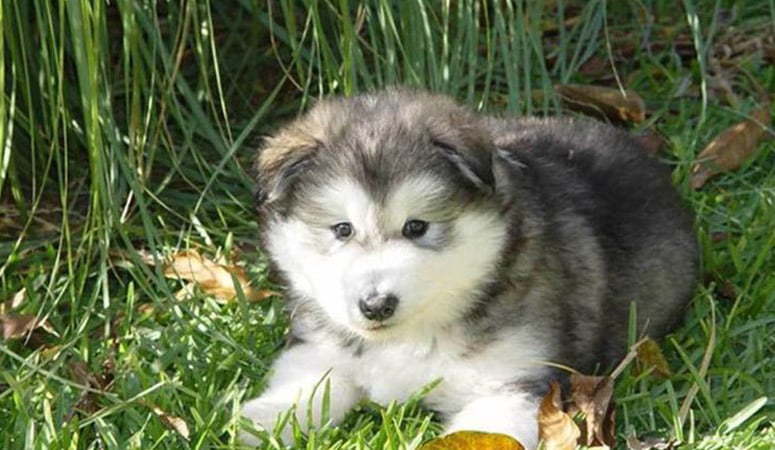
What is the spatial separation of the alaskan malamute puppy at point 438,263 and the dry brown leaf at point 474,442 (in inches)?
4.8

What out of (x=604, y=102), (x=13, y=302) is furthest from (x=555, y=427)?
(x=604, y=102)

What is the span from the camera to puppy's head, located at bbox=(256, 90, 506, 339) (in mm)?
3753

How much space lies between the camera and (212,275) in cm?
488

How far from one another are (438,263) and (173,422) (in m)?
0.77

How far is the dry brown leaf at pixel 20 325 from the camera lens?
4551 millimetres

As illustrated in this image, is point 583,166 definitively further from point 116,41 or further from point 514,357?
point 116,41

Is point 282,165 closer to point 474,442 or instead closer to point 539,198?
point 539,198

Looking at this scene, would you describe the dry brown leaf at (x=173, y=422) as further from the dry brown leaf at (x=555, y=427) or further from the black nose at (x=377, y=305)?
the dry brown leaf at (x=555, y=427)

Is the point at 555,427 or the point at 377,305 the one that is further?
the point at 555,427

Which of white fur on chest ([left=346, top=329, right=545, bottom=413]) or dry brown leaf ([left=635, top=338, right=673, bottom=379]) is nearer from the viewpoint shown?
white fur on chest ([left=346, top=329, right=545, bottom=413])

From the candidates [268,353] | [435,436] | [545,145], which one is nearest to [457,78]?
[545,145]

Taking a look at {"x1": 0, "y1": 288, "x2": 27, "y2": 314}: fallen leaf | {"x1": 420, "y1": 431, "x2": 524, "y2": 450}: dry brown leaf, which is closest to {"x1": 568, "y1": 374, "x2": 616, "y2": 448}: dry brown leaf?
{"x1": 420, "y1": 431, "x2": 524, "y2": 450}: dry brown leaf

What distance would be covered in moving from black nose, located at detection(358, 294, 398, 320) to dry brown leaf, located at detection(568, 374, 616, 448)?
551 millimetres

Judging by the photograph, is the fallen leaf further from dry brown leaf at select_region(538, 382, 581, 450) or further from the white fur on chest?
dry brown leaf at select_region(538, 382, 581, 450)
